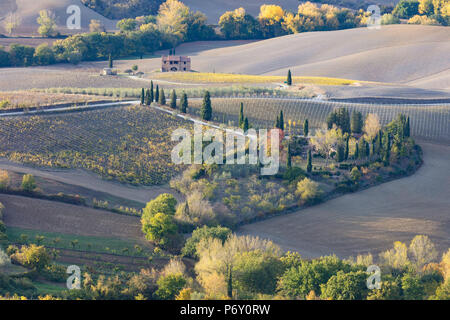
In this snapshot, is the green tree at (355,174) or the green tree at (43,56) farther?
the green tree at (43,56)

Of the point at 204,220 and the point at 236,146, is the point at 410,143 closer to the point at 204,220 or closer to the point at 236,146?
the point at 236,146

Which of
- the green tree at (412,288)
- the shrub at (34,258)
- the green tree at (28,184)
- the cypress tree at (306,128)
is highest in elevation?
the cypress tree at (306,128)

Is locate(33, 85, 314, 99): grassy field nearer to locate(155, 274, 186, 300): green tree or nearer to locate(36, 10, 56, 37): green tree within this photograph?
locate(36, 10, 56, 37): green tree

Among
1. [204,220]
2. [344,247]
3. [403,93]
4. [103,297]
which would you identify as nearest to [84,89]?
[403,93]

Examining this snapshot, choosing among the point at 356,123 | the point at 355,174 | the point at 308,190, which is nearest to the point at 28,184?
the point at 308,190

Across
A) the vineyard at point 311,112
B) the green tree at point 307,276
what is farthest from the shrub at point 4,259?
the vineyard at point 311,112

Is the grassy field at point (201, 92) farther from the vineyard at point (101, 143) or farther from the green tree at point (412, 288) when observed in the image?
the green tree at point (412, 288)
